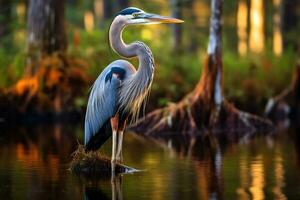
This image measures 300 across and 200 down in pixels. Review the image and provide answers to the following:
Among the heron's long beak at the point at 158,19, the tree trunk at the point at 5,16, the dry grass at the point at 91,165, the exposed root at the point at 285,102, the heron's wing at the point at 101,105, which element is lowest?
the exposed root at the point at 285,102

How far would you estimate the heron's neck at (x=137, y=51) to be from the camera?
11.9 m

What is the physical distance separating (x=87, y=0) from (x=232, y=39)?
8069 millimetres

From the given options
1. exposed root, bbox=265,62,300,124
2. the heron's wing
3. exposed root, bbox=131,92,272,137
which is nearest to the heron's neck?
the heron's wing

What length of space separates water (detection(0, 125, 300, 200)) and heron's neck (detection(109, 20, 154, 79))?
1.28 meters

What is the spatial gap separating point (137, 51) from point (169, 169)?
61.9 inches

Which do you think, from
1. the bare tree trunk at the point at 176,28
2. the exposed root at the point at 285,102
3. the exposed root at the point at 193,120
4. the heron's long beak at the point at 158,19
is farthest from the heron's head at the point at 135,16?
the bare tree trunk at the point at 176,28

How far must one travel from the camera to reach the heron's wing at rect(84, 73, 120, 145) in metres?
11.8

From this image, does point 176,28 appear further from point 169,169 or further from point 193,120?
point 169,169

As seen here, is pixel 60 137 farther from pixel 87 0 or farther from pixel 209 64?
pixel 87 0

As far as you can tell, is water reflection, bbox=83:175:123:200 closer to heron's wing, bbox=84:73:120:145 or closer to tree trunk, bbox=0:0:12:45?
heron's wing, bbox=84:73:120:145

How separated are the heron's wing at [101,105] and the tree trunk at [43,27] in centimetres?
1122

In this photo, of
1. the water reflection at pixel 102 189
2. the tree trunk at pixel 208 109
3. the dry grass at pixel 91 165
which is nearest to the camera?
the water reflection at pixel 102 189

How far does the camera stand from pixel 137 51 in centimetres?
1191

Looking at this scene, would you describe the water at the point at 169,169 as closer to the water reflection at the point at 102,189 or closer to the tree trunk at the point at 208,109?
the water reflection at the point at 102,189
